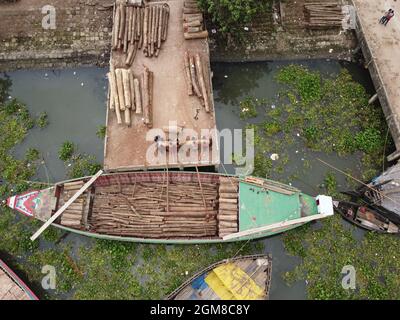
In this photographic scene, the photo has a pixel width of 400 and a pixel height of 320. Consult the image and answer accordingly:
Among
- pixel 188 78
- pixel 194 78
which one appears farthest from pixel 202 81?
pixel 188 78

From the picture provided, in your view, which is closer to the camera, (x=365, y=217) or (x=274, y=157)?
(x=365, y=217)

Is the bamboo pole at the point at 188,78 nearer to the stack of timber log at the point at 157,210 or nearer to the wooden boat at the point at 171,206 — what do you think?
the wooden boat at the point at 171,206

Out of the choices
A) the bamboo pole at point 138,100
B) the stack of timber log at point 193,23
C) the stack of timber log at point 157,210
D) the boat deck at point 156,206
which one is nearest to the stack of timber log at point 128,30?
the bamboo pole at point 138,100

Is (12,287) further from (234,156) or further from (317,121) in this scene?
(317,121)
